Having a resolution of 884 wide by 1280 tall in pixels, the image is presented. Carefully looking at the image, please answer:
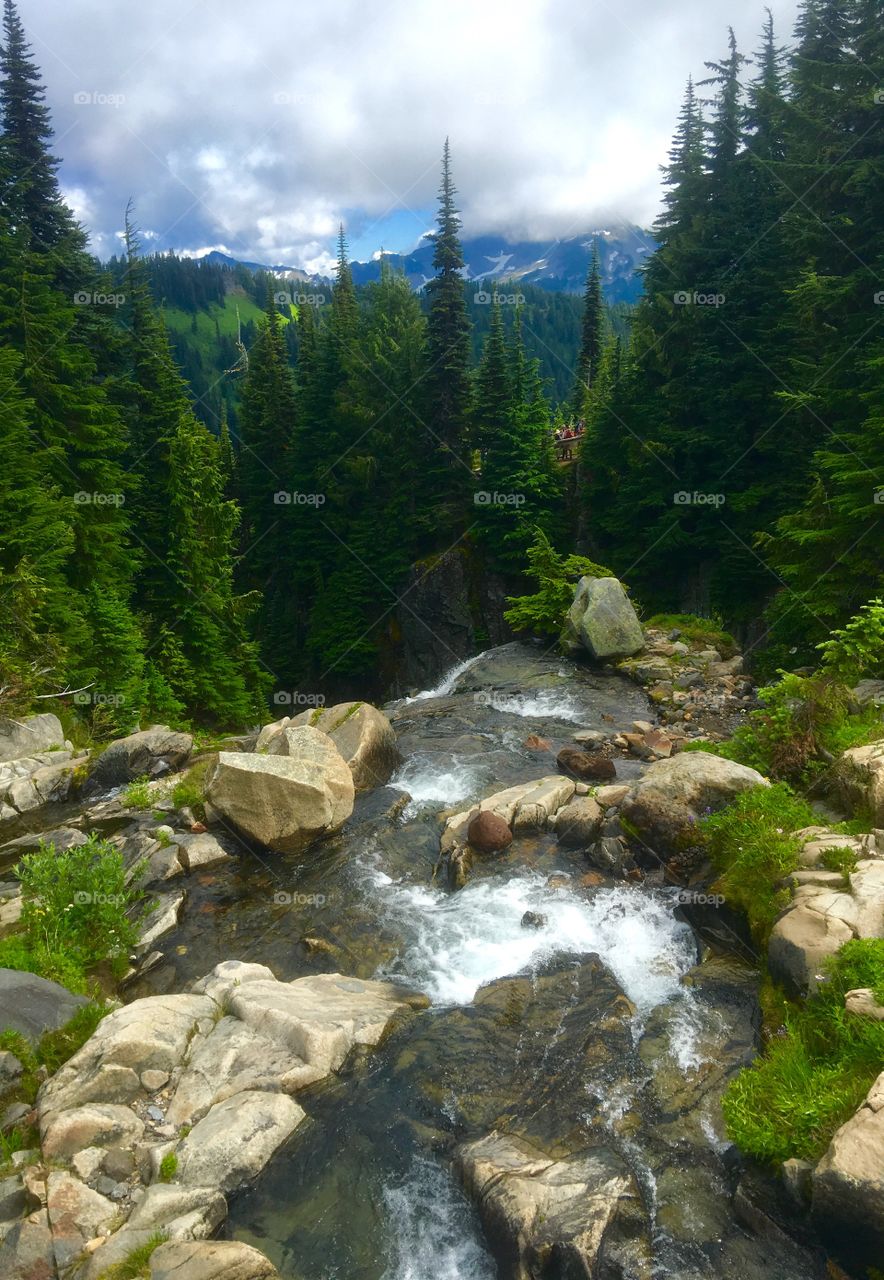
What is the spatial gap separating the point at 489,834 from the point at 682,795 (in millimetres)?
3253

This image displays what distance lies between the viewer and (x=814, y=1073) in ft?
20.7

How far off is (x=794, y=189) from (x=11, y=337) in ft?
80.9

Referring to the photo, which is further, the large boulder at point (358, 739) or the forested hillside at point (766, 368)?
the forested hillside at point (766, 368)

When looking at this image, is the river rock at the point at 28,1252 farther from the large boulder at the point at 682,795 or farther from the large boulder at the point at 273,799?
the large boulder at the point at 682,795

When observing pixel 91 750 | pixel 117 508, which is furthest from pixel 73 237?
pixel 91 750

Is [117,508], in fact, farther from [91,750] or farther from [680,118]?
[680,118]

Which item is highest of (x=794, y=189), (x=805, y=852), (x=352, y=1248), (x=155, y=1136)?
(x=794, y=189)

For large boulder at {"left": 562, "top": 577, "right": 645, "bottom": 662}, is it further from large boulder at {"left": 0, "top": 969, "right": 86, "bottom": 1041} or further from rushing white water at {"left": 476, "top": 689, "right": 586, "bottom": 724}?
large boulder at {"left": 0, "top": 969, "right": 86, "bottom": 1041}

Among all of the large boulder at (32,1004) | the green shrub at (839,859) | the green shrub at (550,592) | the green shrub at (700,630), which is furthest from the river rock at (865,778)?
the green shrub at (550,592)

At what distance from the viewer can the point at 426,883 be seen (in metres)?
11.7

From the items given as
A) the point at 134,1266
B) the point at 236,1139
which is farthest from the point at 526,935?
the point at 134,1266

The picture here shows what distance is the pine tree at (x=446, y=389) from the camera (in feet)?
107

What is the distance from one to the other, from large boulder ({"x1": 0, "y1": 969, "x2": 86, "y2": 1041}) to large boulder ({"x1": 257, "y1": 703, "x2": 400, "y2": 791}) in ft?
22.8

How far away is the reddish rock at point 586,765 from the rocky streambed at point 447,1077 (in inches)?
92.0
